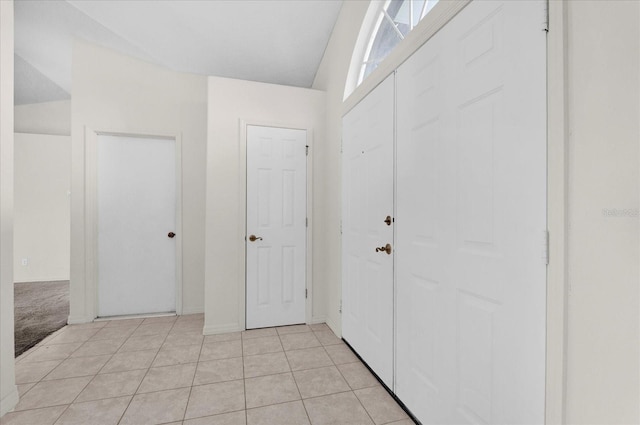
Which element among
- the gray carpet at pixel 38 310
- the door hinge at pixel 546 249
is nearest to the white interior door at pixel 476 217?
the door hinge at pixel 546 249

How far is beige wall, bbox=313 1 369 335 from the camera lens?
Answer: 2.65 m

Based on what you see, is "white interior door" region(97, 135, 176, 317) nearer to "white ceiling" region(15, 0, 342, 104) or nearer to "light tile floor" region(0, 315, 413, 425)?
"light tile floor" region(0, 315, 413, 425)

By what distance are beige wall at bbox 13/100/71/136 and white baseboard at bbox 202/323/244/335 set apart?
180 inches

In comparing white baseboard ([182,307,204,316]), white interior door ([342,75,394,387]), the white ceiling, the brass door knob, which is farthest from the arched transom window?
white baseboard ([182,307,204,316])

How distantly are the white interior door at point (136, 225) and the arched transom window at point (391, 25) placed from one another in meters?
2.48

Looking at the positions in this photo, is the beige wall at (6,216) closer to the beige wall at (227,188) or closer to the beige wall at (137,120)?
the beige wall at (227,188)

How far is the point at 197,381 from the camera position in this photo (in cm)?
203

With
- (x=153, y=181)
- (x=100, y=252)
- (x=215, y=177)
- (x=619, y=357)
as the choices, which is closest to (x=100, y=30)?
(x=153, y=181)

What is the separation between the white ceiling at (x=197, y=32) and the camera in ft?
8.99

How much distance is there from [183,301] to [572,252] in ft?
11.8

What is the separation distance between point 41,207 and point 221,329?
4243mm

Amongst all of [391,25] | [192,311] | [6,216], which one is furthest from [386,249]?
[192,311]

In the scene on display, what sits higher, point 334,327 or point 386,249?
point 386,249

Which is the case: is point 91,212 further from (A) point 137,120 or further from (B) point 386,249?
(B) point 386,249
